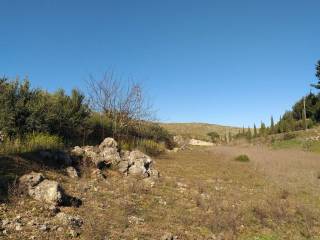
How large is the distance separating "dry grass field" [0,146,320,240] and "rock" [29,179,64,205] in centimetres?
18

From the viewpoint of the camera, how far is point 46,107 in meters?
13.1

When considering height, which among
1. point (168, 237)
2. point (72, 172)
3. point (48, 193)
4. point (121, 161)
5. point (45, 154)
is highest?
point (45, 154)

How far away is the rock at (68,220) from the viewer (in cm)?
523

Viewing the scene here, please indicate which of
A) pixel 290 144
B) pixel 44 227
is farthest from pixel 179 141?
pixel 44 227

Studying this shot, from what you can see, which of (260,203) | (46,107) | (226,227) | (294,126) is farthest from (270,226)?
(294,126)

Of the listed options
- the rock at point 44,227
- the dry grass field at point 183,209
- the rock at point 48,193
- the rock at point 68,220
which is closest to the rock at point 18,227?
the dry grass field at point 183,209

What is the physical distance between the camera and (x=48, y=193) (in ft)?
20.4

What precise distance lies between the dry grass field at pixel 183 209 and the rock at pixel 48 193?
0.59 ft

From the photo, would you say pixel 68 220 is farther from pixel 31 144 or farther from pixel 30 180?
pixel 31 144

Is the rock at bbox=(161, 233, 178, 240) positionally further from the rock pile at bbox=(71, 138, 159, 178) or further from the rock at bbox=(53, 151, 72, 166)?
the rock at bbox=(53, 151, 72, 166)

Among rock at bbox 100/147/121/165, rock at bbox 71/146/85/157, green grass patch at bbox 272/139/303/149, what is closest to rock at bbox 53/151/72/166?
rock at bbox 71/146/85/157

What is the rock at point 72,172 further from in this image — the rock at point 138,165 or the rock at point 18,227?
the rock at point 18,227

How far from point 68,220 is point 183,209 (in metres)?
2.59

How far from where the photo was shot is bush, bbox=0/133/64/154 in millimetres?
10031
